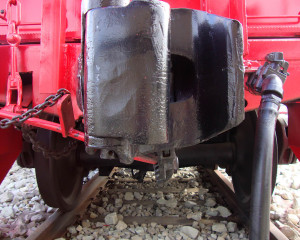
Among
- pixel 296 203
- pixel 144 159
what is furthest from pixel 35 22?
pixel 296 203

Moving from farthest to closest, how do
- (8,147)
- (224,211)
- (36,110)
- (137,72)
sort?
(224,211) → (8,147) → (36,110) → (137,72)

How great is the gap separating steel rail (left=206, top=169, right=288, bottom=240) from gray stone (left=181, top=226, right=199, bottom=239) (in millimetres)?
432

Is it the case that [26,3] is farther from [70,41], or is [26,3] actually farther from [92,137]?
[92,137]

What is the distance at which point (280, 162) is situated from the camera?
2.54m

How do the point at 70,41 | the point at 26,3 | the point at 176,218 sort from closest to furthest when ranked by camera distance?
1. the point at 70,41
2. the point at 26,3
3. the point at 176,218

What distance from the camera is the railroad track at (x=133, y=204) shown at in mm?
2083

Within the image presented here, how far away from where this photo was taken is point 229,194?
Answer: 2719 millimetres

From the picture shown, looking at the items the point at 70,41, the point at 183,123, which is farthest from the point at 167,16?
the point at 70,41

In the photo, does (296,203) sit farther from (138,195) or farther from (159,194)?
(138,195)

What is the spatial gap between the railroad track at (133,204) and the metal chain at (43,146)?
0.65 m

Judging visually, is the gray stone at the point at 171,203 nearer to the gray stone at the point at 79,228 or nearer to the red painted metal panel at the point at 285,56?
the gray stone at the point at 79,228

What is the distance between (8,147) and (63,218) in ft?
2.56

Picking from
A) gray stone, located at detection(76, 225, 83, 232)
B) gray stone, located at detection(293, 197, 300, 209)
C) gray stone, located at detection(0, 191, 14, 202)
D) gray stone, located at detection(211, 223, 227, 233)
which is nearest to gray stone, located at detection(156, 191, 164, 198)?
gray stone, located at detection(211, 223, 227, 233)

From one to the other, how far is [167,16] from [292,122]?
1441mm
